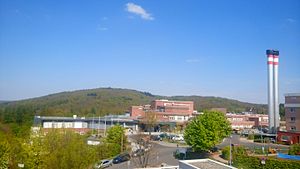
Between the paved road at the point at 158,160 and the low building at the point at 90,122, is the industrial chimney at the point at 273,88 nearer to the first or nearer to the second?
the paved road at the point at 158,160

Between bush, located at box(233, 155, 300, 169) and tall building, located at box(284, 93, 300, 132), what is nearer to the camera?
bush, located at box(233, 155, 300, 169)

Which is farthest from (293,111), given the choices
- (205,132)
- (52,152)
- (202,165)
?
(52,152)

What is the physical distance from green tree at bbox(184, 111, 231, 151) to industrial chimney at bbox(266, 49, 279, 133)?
14.5 m

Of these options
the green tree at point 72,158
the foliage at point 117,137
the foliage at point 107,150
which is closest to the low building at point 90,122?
the foliage at point 117,137

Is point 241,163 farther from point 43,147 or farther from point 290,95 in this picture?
point 290,95

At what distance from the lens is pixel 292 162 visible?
682 inches

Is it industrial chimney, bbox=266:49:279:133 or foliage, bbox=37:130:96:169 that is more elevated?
industrial chimney, bbox=266:49:279:133

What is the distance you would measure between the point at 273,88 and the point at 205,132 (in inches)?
649

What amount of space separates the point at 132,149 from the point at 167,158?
3.14 metres

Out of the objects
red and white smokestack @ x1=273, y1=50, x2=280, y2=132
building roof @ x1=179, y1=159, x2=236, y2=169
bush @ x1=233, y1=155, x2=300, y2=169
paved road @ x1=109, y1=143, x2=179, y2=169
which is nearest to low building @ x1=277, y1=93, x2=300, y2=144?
red and white smokestack @ x1=273, y1=50, x2=280, y2=132

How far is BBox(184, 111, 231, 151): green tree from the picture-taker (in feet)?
73.6

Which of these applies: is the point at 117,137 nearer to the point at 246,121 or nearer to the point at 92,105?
the point at 246,121

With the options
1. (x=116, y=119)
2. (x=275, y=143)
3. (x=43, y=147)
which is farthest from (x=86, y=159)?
(x=116, y=119)

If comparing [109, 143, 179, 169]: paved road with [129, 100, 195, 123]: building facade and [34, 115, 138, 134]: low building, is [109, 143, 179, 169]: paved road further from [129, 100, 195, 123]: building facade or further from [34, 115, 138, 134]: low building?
[129, 100, 195, 123]: building facade
